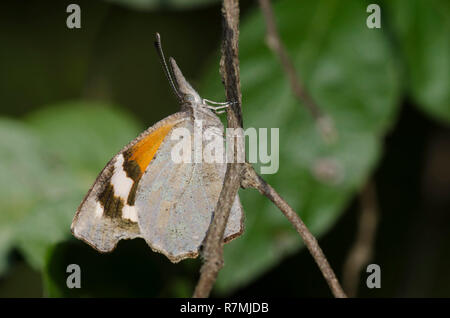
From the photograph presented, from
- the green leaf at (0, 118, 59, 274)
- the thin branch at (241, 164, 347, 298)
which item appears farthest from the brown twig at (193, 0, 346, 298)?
the green leaf at (0, 118, 59, 274)

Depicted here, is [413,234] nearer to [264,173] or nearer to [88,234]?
[264,173]

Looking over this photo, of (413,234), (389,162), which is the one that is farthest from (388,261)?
(389,162)

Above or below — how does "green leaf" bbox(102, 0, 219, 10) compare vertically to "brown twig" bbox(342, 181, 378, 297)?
above

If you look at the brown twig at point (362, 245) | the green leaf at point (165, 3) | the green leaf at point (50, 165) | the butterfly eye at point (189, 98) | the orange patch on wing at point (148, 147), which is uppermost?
the green leaf at point (165, 3)

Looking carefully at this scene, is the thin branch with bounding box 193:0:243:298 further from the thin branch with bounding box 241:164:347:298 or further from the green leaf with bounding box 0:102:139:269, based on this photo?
the green leaf with bounding box 0:102:139:269

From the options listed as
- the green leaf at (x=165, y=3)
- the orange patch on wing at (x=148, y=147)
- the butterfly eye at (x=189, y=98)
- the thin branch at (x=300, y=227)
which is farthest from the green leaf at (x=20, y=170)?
the thin branch at (x=300, y=227)

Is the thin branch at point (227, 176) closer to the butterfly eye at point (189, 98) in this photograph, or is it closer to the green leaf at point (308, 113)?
the butterfly eye at point (189, 98)

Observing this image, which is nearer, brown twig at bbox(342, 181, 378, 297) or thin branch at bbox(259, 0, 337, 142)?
thin branch at bbox(259, 0, 337, 142)

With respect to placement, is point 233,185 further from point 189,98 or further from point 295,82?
point 295,82
